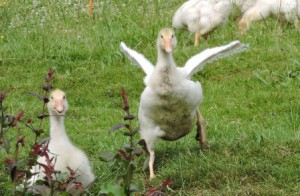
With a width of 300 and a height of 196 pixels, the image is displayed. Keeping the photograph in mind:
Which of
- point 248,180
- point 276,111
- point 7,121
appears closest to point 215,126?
point 276,111

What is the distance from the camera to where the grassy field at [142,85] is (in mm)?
5824

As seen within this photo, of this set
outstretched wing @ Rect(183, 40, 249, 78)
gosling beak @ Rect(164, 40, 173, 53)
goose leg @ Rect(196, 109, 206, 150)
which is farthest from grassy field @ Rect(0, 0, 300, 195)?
gosling beak @ Rect(164, 40, 173, 53)

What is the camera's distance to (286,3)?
11258 millimetres

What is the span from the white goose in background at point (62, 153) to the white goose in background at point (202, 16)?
5174mm

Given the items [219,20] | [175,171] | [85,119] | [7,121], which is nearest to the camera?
[7,121]

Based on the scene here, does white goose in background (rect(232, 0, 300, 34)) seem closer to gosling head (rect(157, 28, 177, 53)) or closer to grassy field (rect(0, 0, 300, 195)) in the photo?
grassy field (rect(0, 0, 300, 195))

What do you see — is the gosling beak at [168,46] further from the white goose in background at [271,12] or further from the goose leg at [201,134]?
the white goose in background at [271,12]

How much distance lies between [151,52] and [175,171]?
420 cm

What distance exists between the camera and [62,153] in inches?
222

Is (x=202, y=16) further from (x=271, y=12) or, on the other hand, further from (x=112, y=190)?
Result: (x=112, y=190)

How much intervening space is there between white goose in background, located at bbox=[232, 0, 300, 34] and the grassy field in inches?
6.2

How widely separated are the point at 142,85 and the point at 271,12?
3.04m

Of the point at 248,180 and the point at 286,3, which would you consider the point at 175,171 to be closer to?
the point at 248,180

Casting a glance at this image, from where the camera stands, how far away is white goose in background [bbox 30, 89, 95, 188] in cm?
555
